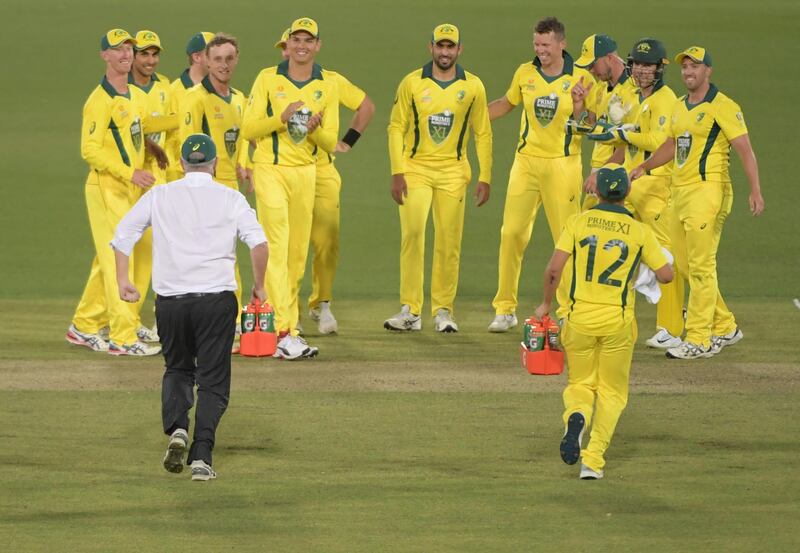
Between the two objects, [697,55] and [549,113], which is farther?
[549,113]

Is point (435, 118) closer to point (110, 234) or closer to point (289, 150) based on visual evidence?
point (289, 150)

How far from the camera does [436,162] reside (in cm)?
1362

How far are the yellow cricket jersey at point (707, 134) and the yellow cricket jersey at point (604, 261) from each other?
332cm

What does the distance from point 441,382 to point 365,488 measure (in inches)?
110

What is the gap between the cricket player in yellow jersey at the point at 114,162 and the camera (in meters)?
12.4

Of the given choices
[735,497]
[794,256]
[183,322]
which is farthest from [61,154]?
[735,497]

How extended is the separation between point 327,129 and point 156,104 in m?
1.39

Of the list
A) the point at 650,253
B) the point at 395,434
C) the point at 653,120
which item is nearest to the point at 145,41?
the point at 653,120

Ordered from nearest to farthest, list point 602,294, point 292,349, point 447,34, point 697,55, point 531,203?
point 602,294, point 697,55, point 292,349, point 447,34, point 531,203

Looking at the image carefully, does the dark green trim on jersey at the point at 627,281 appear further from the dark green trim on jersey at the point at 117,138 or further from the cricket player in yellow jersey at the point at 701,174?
the dark green trim on jersey at the point at 117,138

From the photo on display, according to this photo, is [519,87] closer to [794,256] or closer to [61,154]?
[794,256]

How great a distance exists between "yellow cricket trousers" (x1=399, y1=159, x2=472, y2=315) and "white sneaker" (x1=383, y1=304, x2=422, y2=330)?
0.18ft

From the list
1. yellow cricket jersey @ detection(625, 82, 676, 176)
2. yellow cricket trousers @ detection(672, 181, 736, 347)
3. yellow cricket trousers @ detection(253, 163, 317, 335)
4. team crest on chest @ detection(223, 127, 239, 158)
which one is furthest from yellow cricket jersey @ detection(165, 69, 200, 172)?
yellow cricket trousers @ detection(672, 181, 736, 347)

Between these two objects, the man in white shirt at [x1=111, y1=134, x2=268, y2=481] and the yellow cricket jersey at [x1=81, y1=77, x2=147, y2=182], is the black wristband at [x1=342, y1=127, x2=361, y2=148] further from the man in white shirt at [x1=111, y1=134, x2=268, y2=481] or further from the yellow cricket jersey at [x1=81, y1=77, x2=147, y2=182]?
the man in white shirt at [x1=111, y1=134, x2=268, y2=481]
